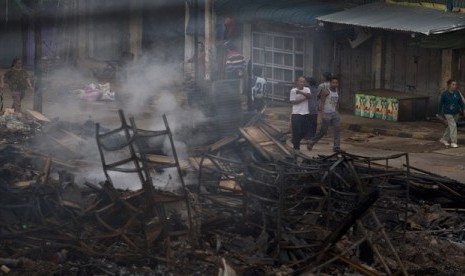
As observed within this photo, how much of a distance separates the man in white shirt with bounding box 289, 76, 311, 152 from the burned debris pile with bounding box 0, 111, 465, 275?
160 inches

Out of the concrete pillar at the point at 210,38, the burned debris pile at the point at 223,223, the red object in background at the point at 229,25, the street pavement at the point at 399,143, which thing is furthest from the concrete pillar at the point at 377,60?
the burned debris pile at the point at 223,223

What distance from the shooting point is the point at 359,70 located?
22.0 m

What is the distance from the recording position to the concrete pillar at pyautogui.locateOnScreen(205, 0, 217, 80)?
2618 cm

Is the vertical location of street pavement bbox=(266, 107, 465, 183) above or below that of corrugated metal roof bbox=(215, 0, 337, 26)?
below

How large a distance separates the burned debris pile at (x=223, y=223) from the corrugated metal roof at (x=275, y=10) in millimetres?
11439

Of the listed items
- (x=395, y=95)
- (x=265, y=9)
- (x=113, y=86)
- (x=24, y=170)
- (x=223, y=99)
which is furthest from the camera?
(x=113, y=86)

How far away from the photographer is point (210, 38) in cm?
2639

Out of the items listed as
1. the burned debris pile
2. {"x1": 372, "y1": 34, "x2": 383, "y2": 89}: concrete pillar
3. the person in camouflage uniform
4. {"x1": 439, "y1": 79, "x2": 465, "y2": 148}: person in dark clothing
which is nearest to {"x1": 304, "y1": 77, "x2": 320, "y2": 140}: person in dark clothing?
{"x1": 439, "y1": 79, "x2": 465, "y2": 148}: person in dark clothing

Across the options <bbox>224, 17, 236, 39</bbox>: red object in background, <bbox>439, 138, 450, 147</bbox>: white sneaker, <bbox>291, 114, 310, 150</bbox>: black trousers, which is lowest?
<bbox>439, 138, 450, 147</bbox>: white sneaker

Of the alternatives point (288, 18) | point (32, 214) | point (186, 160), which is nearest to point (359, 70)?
point (288, 18)

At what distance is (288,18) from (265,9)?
1477mm

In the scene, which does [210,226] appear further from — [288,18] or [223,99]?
[288,18]

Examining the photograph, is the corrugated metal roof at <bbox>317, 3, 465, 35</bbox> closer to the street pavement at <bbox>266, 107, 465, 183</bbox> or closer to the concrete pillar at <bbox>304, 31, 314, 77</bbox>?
the concrete pillar at <bbox>304, 31, 314, 77</bbox>

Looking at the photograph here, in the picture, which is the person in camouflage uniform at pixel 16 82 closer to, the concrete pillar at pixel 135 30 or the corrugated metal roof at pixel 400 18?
the corrugated metal roof at pixel 400 18
